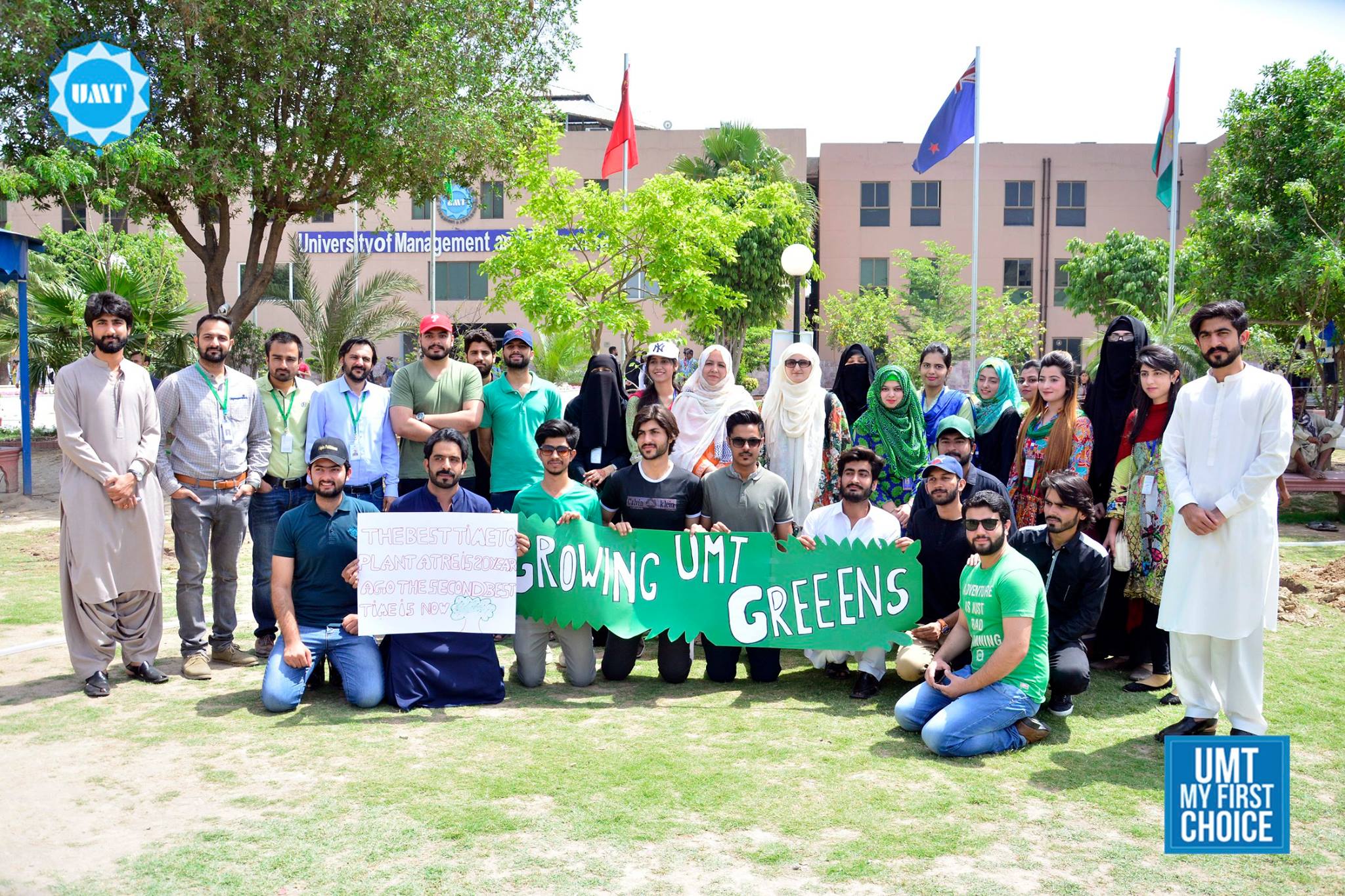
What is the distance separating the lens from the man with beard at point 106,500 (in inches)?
228

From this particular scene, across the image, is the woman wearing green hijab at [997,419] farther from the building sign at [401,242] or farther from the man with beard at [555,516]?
the building sign at [401,242]

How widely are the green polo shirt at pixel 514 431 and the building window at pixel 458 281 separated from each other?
31254mm

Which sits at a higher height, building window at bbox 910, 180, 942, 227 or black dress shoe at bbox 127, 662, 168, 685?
building window at bbox 910, 180, 942, 227

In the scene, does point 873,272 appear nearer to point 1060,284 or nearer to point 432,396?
point 1060,284

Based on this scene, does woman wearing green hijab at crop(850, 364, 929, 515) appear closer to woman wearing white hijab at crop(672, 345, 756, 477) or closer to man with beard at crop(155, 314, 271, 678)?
woman wearing white hijab at crop(672, 345, 756, 477)

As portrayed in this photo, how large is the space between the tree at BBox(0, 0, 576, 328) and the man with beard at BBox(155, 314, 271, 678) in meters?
6.21

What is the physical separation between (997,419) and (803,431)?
1506mm

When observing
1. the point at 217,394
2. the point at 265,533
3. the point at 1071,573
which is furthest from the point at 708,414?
the point at 217,394

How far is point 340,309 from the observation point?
17.3 meters

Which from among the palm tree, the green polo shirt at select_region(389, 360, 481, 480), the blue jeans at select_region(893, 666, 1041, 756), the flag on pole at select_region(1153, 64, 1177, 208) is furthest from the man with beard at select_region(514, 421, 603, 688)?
the flag on pole at select_region(1153, 64, 1177, 208)

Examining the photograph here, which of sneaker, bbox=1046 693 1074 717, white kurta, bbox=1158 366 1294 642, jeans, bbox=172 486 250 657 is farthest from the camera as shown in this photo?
jeans, bbox=172 486 250 657

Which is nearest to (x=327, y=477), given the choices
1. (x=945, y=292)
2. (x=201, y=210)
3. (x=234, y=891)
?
(x=234, y=891)

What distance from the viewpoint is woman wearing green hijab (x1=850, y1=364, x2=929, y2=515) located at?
6.80 meters

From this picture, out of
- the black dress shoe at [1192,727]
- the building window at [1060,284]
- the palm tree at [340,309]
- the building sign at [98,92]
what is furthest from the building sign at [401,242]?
the black dress shoe at [1192,727]
